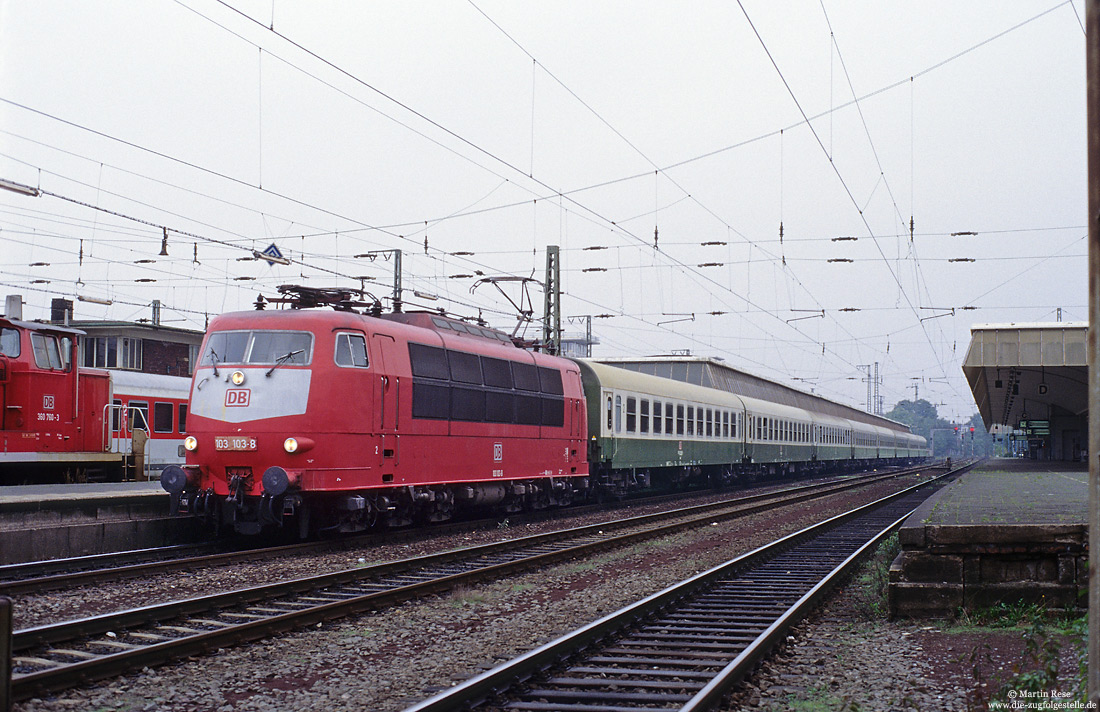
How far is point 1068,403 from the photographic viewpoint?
156 ft

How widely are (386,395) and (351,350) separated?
97 centimetres

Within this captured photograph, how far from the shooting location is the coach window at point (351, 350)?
14.2 meters

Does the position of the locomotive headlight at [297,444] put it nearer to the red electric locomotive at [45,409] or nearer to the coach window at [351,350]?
the coach window at [351,350]

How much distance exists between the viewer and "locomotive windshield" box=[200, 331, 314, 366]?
14.1 metres

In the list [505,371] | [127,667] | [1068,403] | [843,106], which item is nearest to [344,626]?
[127,667]

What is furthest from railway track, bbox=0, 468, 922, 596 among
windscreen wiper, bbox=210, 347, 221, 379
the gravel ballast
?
windscreen wiper, bbox=210, 347, 221, 379

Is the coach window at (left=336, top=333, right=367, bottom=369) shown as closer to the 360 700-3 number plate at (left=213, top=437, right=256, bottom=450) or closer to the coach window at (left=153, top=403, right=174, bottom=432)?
the 360 700-3 number plate at (left=213, top=437, right=256, bottom=450)

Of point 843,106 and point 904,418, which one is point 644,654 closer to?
point 843,106

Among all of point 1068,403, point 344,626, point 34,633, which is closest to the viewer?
point 34,633

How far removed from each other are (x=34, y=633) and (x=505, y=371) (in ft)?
38.2

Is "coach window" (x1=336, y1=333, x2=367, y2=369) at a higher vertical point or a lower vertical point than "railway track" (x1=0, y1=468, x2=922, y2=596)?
higher

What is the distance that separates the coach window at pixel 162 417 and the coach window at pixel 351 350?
13.9 m

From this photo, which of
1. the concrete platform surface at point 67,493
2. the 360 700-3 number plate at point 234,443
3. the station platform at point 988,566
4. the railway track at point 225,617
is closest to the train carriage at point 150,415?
the concrete platform surface at point 67,493

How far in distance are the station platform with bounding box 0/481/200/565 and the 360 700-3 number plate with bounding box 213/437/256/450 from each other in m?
2.04
